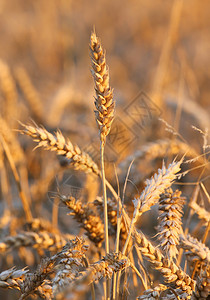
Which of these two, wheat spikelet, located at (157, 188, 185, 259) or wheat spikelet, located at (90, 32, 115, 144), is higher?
wheat spikelet, located at (90, 32, 115, 144)

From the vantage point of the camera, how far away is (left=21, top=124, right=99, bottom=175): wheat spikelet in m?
0.80

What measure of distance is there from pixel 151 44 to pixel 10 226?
423 centimetres

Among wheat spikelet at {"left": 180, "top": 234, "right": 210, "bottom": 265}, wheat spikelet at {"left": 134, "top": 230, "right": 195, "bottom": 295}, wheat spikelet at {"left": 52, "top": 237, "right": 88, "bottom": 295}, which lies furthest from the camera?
wheat spikelet at {"left": 180, "top": 234, "right": 210, "bottom": 265}

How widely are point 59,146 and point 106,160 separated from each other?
581 mm

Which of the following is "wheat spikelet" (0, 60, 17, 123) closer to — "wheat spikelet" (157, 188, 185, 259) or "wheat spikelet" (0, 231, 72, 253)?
"wheat spikelet" (0, 231, 72, 253)

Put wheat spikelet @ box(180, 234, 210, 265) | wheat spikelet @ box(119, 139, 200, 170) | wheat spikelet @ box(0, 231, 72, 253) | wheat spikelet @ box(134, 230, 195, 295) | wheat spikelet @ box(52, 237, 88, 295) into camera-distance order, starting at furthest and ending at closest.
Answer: wheat spikelet @ box(119, 139, 200, 170) → wheat spikelet @ box(0, 231, 72, 253) → wheat spikelet @ box(180, 234, 210, 265) → wheat spikelet @ box(134, 230, 195, 295) → wheat spikelet @ box(52, 237, 88, 295)

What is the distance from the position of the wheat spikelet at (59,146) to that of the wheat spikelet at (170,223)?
0.21 metres

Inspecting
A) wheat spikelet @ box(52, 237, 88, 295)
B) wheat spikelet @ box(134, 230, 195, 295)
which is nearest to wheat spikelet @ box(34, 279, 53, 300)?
wheat spikelet @ box(52, 237, 88, 295)

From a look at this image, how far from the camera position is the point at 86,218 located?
0.95 meters

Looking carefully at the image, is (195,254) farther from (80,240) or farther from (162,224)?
(80,240)

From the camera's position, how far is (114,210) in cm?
97

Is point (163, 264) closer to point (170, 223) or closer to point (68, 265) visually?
point (170, 223)

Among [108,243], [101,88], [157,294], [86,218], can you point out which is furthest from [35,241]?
[101,88]

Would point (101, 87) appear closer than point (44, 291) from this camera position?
Yes
